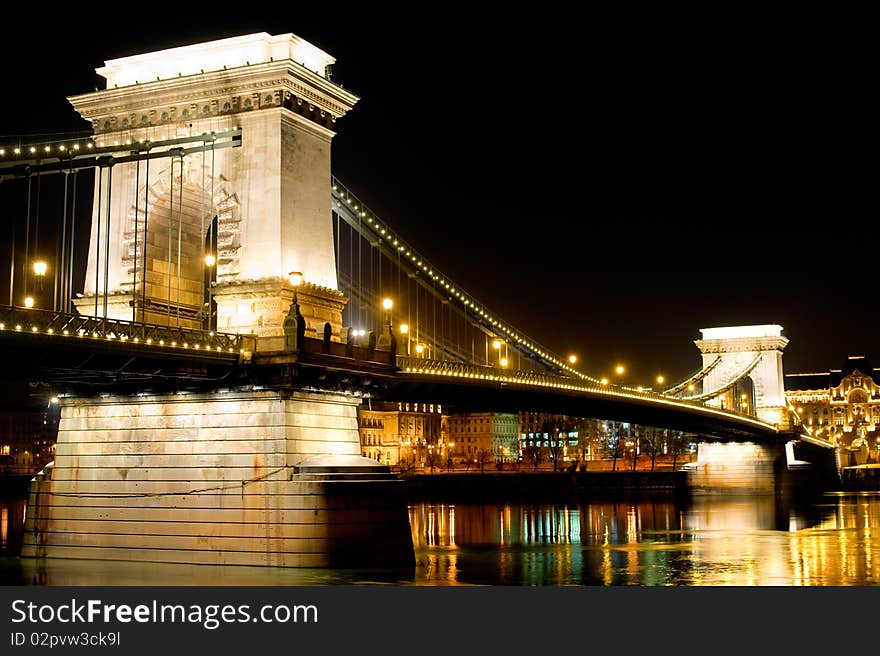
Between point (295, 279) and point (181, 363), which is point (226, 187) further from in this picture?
point (181, 363)

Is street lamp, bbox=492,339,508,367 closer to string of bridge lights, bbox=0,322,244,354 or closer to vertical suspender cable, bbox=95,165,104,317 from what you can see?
vertical suspender cable, bbox=95,165,104,317

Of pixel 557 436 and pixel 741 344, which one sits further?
pixel 557 436

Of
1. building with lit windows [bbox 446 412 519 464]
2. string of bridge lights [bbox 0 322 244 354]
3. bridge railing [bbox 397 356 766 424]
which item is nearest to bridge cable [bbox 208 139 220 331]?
string of bridge lights [bbox 0 322 244 354]

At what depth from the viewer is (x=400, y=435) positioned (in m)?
143

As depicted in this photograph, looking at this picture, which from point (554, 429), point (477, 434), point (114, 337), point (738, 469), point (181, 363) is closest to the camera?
point (114, 337)

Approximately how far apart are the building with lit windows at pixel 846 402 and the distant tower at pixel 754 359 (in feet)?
216

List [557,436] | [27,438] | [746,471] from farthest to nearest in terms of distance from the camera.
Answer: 1. [27,438]
2. [557,436]
3. [746,471]

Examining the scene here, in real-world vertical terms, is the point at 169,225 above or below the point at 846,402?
below

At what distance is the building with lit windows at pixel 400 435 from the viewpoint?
13650cm

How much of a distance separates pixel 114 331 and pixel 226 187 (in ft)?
26.5

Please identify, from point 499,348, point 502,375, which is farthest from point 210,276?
point 499,348

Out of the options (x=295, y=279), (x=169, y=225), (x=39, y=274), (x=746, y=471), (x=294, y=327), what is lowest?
(x=746, y=471)

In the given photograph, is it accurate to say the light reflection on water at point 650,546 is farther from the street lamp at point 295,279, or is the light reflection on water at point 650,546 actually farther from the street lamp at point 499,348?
the street lamp at point 295,279

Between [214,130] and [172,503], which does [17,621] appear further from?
[214,130]
